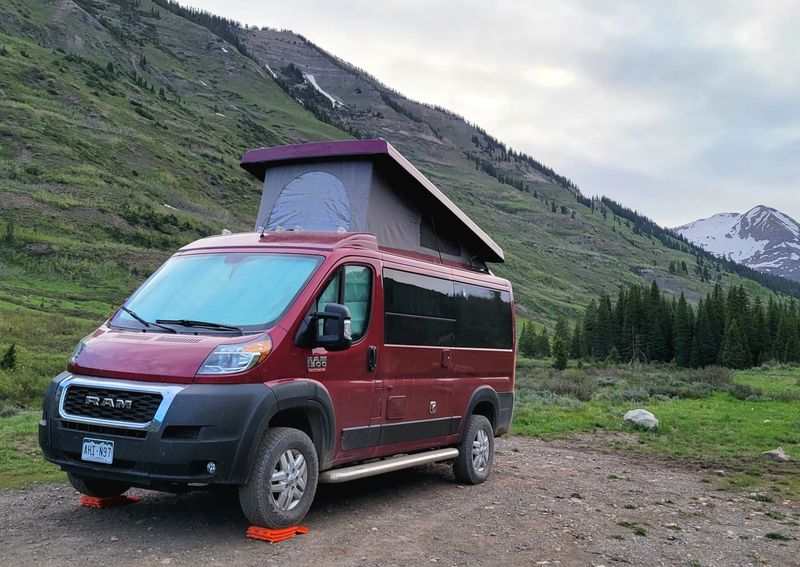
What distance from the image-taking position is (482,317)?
33.9 ft

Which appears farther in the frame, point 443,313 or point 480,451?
point 480,451

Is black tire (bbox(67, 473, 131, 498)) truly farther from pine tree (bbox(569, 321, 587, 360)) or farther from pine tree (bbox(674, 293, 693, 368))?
pine tree (bbox(569, 321, 587, 360))

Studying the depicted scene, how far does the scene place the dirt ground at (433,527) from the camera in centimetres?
583

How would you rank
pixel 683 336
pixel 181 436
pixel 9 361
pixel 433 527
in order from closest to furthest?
pixel 181 436
pixel 433 527
pixel 9 361
pixel 683 336

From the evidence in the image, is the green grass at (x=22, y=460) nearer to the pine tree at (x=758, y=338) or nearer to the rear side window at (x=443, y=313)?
the rear side window at (x=443, y=313)

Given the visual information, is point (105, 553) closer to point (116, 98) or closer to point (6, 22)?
point (116, 98)

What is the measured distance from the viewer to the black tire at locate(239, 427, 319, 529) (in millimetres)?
6043

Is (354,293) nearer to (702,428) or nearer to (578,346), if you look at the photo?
(702,428)

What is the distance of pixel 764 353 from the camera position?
7356 centimetres

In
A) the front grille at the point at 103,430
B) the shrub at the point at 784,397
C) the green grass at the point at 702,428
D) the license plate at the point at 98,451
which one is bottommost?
the green grass at the point at 702,428

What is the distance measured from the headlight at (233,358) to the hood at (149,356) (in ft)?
0.19

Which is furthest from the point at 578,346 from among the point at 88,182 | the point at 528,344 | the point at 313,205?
the point at 313,205

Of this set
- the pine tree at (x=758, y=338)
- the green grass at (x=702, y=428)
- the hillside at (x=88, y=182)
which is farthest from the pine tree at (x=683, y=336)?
the green grass at (x=702, y=428)

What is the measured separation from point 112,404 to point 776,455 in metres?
12.7
